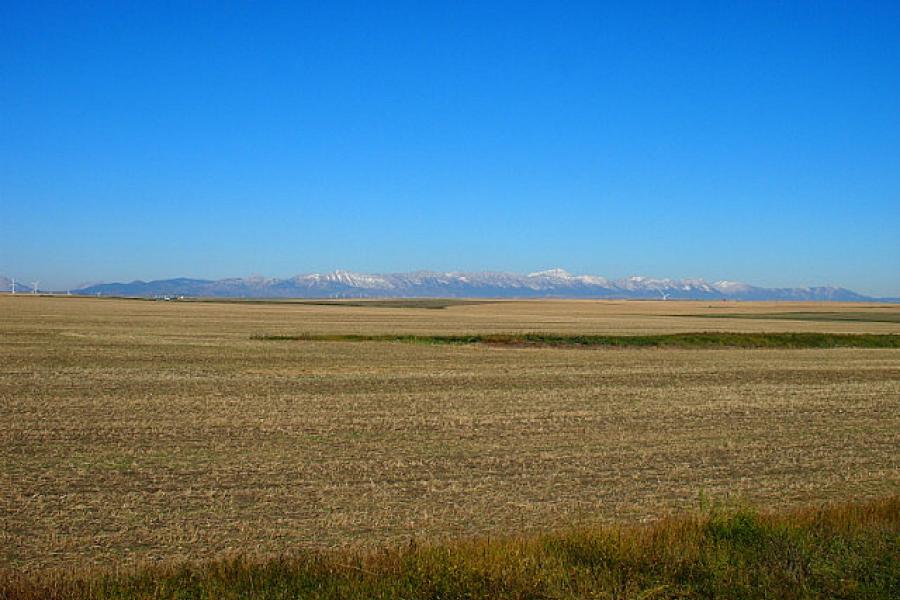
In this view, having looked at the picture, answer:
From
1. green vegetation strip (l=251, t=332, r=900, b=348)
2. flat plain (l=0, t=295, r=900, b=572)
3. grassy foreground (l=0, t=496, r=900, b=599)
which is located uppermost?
green vegetation strip (l=251, t=332, r=900, b=348)

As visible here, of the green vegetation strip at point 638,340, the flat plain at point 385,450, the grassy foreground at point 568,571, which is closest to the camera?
the grassy foreground at point 568,571

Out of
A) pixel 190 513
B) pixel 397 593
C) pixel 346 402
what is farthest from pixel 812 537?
pixel 346 402

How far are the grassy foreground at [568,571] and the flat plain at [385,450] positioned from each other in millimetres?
1557

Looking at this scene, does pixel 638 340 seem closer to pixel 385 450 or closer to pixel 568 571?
pixel 385 450

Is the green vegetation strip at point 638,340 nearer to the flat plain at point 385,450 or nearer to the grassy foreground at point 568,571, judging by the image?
the flat plain at point 385,450

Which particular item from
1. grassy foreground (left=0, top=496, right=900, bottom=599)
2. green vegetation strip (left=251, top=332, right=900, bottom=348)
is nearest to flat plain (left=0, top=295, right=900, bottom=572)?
grassy foreground (left=0, top=496, right=900, bottom=599)

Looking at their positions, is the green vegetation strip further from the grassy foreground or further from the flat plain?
the grassy foreground

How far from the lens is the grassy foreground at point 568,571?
793 cm

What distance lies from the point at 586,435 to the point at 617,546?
9927 millimetres

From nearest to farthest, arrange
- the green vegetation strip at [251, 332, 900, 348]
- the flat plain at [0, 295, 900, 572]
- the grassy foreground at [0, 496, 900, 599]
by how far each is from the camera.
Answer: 1. the grassy foreground at [0, 496, 900, 599]
2. the flat plain at [0, 295, 900, 572]
3. the green vegetation strip at [251, 332, 900, 348]

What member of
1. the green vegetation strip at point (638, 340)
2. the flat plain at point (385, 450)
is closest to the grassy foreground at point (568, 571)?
the flat plain at point (385, 450)

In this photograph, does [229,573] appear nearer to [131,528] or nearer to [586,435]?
[131,528]

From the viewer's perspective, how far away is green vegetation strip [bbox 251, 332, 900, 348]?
5106 cm

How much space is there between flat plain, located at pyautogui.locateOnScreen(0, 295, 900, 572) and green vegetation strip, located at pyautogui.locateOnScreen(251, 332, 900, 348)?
1576 centimetres
